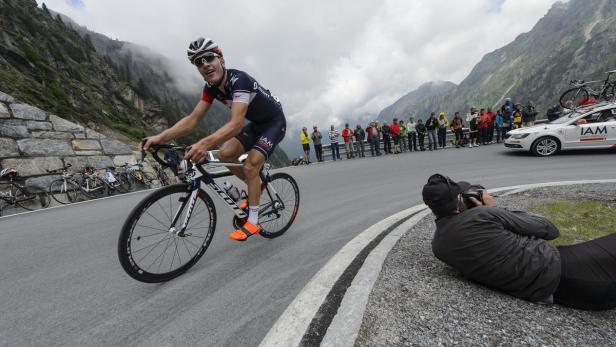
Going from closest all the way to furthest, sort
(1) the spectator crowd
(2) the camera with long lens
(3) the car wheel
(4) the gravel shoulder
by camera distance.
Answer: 1. (4) the gravel shoulder
2. (2) the camera with long lens
3. (3) the car wheel
4. (1) the spectator crowd

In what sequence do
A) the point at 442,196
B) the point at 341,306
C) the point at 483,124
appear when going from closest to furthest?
1. the point at 341,306
2. the point at 442,196
3. the point at 483,124

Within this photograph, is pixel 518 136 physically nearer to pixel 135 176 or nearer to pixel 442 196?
pixel 442 196

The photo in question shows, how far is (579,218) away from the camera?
3168 mm

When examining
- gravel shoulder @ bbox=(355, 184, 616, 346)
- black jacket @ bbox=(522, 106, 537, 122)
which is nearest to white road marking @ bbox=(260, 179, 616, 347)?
gravel shoulder @ bbox=(355, 184, 616, 346)

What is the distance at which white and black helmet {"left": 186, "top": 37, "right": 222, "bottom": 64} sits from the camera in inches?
111

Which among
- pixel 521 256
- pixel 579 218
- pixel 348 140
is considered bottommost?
pixel 579 218

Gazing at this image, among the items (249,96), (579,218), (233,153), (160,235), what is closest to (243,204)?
(233,153)

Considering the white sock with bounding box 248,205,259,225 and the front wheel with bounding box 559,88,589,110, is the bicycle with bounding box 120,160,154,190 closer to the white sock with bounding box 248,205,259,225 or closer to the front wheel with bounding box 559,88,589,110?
the white sock with bounding box 248,205,259,225

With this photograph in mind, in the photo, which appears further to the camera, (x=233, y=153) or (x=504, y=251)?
(x=233, y=153)

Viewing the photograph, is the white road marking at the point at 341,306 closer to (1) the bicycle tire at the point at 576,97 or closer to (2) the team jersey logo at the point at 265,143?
(2) the team jersey logo at the point at 265,143

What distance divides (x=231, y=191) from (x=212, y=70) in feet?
4.30

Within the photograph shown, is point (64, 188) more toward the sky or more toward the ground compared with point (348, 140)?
more toward the ground

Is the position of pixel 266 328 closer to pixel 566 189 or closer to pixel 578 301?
pixel 578 301

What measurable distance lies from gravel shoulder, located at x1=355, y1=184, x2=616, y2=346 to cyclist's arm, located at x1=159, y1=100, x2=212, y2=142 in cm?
234
